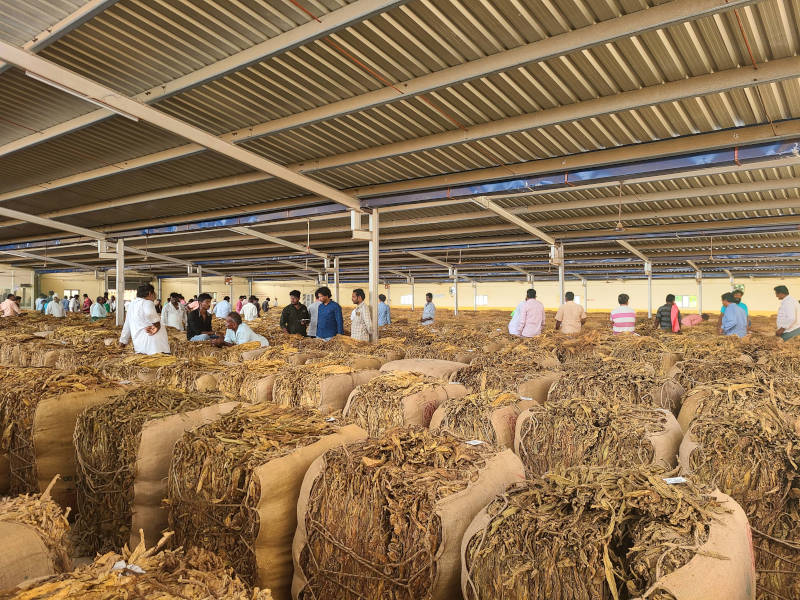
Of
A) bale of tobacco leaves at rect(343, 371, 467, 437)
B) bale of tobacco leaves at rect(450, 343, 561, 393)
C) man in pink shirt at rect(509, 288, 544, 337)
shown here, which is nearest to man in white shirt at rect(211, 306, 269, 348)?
bale of tobacco leaves at rect(450, 343, 561, 393)

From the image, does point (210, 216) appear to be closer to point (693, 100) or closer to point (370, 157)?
point (370, 157)

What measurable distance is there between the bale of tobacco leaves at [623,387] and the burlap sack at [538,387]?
0.58 ft

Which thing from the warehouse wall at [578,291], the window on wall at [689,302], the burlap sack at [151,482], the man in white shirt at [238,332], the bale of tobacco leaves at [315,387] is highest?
the warehouse wall at [578,291]

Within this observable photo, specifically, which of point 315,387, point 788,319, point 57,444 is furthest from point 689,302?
point 57,444

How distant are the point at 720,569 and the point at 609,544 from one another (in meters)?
0.39

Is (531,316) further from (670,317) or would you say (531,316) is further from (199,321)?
(199,321)

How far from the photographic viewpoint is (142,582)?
192 centimetres

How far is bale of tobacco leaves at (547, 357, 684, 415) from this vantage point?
5.00 m

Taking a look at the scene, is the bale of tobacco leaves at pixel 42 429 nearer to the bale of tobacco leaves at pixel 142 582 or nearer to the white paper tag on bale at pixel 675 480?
the bale of tobacco leaves at pixel 142 582

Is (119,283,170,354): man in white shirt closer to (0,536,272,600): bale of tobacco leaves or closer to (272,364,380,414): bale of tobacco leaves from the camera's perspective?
(272,364,380,414): bale of tobacco leaves

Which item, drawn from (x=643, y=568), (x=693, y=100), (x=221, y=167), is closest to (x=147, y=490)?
(x=643, y=568)

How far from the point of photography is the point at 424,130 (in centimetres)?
845

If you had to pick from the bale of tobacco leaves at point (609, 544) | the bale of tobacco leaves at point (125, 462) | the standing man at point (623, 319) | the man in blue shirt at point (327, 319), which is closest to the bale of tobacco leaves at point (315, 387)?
the bale of tobacco leaves at point (125, 462)

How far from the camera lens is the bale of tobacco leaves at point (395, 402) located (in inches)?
184
